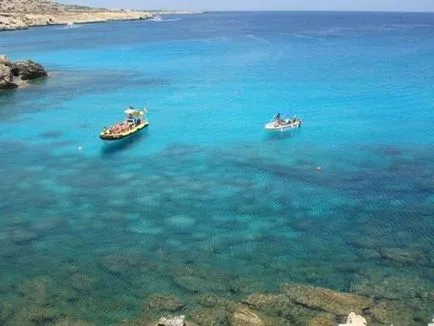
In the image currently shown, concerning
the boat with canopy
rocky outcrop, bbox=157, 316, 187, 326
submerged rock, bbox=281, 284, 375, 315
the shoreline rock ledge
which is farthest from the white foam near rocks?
the shoreline rock ledge

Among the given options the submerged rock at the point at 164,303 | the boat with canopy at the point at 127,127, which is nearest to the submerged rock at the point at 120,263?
the submerged rock at the point at 164,303

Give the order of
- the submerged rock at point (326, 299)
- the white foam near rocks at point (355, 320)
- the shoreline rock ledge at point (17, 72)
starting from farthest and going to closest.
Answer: the shoreline rock ledge at point (17, 72), the submerged rock at point (326, 299), the white foam near rocks at point (355, 320)

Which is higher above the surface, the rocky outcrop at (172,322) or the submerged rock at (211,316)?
the rocky outcrop at (172,322)

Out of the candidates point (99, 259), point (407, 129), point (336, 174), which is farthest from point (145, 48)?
point (99, 259)

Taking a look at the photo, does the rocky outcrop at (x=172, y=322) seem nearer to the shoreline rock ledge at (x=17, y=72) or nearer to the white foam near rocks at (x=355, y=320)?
the white foam near rocks at (x=355, y=320)

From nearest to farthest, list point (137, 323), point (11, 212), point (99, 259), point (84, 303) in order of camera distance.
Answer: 1. point (137, 323)
2. point (84, 303)
3. point (99, 259)
4. point (11, 212)

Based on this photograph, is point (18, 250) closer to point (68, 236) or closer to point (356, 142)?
point (68, 236)

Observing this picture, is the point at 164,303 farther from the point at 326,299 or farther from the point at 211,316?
the point at 326,299
